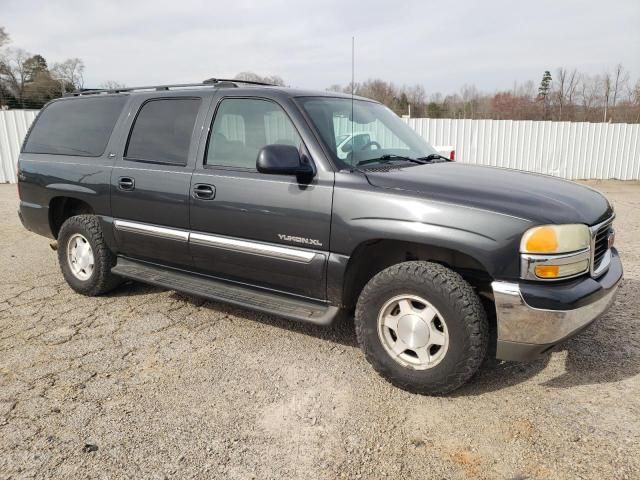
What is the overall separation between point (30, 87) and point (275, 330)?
33857 millimetres

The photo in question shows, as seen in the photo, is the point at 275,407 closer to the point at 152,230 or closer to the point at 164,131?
the point at 152,230

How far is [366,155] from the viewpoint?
3.39 meters

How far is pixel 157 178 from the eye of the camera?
3.86m

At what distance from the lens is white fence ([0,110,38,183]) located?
45.0 ft

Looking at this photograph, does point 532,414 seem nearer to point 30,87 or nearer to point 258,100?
point 258,100

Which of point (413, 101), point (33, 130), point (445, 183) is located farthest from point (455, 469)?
point (413, 101)

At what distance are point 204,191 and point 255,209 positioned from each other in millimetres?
497

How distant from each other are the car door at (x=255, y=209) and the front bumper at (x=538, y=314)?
113 centimetres

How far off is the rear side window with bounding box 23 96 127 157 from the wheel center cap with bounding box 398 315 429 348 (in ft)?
10.2

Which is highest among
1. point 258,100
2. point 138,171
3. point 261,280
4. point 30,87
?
point 30,87

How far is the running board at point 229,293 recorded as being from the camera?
3.25m

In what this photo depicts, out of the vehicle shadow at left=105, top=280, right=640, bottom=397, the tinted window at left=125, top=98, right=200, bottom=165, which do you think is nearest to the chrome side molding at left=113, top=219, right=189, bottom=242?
the tinted window at left=125, top=98, right=200, bottom=165

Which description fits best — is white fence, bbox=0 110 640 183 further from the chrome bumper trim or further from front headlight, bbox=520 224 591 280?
the chrome bumper trim

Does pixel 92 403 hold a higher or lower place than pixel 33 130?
lower
